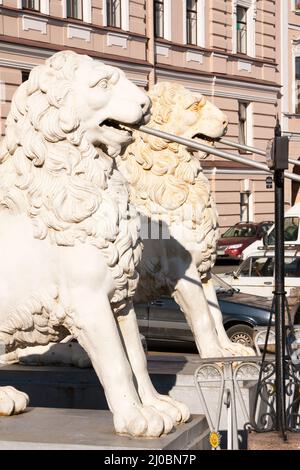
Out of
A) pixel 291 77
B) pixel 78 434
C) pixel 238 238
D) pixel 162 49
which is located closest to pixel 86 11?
pixel 162 49

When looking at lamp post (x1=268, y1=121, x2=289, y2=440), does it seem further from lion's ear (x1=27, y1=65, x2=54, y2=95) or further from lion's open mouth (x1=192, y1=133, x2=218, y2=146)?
lion's open mouth (x1=192, y1=133, x2=218, y2=146)

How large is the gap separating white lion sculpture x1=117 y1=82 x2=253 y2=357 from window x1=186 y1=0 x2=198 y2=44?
2742cm

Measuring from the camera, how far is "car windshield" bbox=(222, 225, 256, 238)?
34688mm

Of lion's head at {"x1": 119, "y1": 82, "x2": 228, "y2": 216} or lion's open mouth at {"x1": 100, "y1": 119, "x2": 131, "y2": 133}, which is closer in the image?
lion's open mouth at {"x1": 100, "y1": 119, "x2": 131, "y2": 133}

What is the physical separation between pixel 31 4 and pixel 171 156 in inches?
815

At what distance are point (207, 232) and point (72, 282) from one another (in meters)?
2.79

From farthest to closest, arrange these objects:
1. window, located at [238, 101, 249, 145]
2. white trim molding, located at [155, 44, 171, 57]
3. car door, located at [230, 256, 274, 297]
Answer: window, located at [238, 101, 249, 145] → white trim molding, located at [155, 44, 171, 57] → car door, located at [230, 256, 274, 297]

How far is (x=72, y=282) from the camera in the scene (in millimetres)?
6871

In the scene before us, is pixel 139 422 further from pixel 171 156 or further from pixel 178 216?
pixel 171 156

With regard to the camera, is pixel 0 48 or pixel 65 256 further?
pixel 0 48

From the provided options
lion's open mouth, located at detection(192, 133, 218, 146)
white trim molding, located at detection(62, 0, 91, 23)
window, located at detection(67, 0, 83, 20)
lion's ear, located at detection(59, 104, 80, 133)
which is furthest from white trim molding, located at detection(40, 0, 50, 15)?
lion's ear, located at detection(59, 104, 80, 133)
